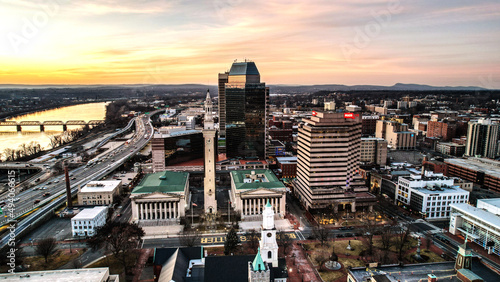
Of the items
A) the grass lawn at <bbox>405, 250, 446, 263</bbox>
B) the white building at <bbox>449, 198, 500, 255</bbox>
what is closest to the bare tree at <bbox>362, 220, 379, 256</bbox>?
the grass lawn at <bbox>405, 250, 446, 263</bbox>

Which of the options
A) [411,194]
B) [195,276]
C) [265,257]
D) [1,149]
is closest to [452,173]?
[411,194]

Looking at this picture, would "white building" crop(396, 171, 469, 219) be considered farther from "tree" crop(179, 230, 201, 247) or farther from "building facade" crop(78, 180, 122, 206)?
"building facade" crop(78, 180, 122, 206)

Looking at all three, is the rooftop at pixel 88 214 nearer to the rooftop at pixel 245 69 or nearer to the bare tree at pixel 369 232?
the bare tree at pixel 369 232

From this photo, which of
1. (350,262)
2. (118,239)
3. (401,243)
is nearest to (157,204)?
(118,239)

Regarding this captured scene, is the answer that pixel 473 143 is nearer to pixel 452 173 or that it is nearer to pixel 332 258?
pixel 452 173

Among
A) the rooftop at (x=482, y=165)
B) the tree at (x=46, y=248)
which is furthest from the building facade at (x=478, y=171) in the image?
the tree at (x=46, y=248)

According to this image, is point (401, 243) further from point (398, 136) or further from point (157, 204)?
point (398, 136)

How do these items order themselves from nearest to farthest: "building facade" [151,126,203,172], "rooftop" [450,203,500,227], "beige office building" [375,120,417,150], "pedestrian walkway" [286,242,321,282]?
"pedestrian walkway" [286,242,321,282] < "rooftop" [450,203,500,227] < "building facade" [151,126,203,172] < "beige office building" [375,120,417,150]
